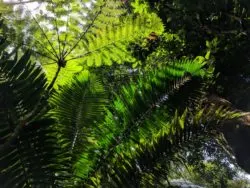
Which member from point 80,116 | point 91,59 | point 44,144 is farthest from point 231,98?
point 44,144

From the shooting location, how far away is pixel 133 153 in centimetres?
340

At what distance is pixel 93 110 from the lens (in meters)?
3.89

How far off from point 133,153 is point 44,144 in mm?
648

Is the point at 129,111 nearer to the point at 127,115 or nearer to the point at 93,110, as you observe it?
the point at 127,115

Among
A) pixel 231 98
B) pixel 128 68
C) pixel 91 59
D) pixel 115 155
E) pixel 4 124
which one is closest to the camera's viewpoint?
pixel 4 124

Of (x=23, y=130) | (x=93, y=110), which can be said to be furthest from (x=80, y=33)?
(x=23, y=130)

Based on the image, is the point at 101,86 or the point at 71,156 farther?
the point at 101,86

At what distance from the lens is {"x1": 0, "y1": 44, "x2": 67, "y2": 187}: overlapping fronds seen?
9.88 ft

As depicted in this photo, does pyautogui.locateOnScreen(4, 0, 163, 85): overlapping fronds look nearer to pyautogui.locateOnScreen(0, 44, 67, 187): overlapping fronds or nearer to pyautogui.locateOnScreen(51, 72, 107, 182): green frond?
pyautogui.locateOnScreen(51, 72, 107, 182): green frond

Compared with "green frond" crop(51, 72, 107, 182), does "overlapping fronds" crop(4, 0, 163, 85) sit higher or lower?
higher

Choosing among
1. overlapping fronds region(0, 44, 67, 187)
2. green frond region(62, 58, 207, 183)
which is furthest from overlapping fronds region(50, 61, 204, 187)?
overlapping fronds region(0, 44, 67, 187)

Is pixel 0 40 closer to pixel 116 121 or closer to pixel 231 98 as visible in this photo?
pixel 116 121

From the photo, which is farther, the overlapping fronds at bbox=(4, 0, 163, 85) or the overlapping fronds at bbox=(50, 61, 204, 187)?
the overlapping fronds at bbox=(4, 0, 163, 85)

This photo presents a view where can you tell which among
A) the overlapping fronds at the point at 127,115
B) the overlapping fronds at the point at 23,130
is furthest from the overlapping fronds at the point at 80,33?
the overlapping fronds at the point at 23,130
